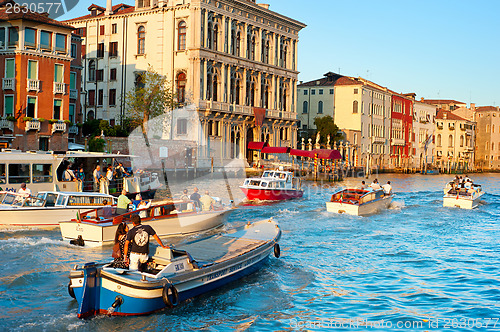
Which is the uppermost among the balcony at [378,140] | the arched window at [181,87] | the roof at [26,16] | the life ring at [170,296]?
the roof at [26,16]

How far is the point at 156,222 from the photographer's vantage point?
60.8 feet

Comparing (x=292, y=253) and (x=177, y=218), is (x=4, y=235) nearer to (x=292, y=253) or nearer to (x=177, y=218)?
(x=177, y=218)

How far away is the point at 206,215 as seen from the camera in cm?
2034

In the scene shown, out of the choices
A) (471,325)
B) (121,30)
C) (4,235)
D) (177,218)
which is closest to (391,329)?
(471,325)

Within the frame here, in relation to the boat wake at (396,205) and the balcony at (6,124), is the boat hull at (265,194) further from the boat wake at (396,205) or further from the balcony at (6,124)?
the balcony at (6,124)

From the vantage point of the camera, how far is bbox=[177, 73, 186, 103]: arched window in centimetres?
5341

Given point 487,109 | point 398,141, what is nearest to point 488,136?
point 487,109

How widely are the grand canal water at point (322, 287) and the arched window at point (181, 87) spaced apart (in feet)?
106

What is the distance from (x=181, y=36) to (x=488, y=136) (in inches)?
3225

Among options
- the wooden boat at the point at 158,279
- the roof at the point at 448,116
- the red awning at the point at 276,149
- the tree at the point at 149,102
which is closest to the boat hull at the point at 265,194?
the tree at the point at 149,102

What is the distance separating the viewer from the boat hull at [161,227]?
1709 cm

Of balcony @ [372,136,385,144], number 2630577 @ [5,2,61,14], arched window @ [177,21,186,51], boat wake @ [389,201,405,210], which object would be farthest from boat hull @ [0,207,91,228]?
balcony @ [372,136,385,144]

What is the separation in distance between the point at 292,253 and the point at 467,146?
10038 centimetres

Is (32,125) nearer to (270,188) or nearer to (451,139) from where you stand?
(270,188)
